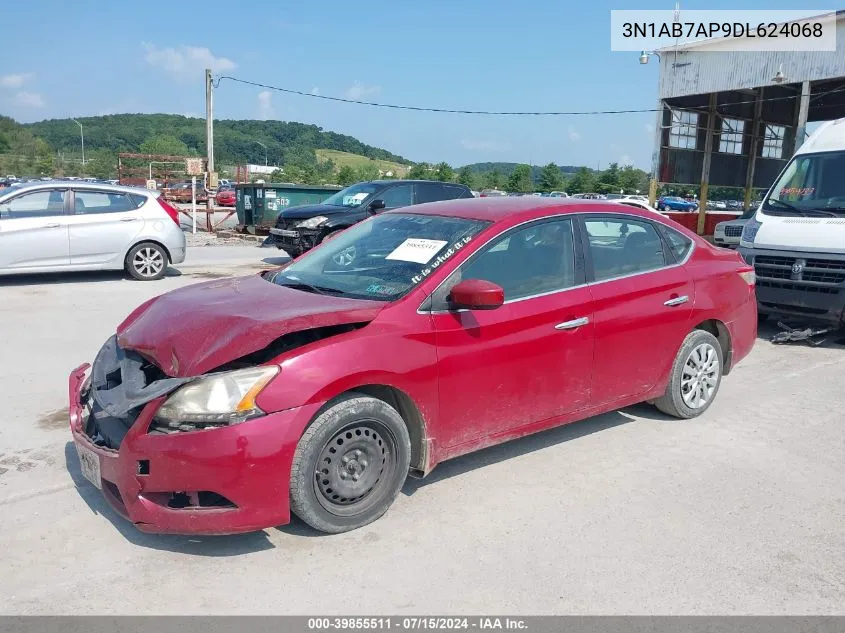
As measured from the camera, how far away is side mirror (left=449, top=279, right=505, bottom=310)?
370 centimetres

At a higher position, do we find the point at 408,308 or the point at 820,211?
the point at 820,211

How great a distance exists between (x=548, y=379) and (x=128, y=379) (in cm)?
236

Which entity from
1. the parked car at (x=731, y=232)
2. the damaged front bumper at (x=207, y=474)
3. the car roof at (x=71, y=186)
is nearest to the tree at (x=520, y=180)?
the parked car at (x=731, y=232)

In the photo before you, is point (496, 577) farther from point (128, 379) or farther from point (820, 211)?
point (820, 211)

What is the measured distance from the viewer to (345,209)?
43.4ft

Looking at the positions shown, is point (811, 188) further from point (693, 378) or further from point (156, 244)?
point (156, 244)

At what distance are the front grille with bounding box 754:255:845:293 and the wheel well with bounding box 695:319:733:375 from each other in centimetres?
293

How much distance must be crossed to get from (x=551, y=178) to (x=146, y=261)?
64.1 metres

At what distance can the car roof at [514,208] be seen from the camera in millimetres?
4383

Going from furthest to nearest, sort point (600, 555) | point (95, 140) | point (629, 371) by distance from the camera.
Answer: point (95, 140)
point (629, 371)
point (600, 555)

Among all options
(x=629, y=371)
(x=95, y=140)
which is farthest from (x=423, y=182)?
(x=95, y=140)

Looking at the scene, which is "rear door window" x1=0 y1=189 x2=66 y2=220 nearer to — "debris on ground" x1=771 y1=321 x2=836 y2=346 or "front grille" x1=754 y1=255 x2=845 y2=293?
"front grille" x1=754 y1=255 x2=845 y2=293

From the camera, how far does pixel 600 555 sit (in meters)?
3.40

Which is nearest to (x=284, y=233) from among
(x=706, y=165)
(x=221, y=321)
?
(x=221, y=321)
